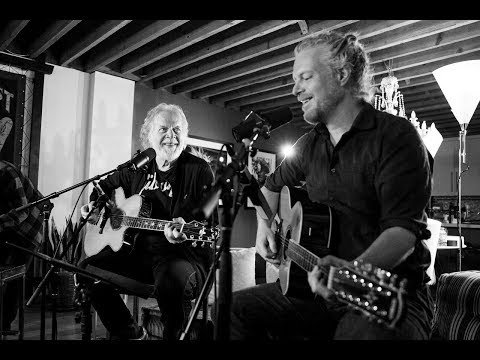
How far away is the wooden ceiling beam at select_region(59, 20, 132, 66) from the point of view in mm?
4484

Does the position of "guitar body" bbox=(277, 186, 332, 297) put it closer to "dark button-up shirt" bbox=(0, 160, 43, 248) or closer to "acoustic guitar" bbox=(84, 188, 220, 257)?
"acoustic guitar" bbox=(84, 188, 220, 257)

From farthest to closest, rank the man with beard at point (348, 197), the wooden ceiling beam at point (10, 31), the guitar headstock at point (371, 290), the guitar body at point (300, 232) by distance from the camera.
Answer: the wooden ceiling beam at point (10, 31), the guitar body at point (300, 232), the man with beard at point (348, 197), the guitar headstock at point (371, 290)

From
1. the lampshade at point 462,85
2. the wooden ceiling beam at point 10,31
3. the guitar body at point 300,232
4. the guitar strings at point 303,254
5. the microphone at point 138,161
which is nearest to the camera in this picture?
the guitar strings at point 303,254

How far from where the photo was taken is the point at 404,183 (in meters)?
1.57

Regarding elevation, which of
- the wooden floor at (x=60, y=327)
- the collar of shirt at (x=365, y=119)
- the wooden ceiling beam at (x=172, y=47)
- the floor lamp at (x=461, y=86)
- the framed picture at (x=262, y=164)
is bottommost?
the wooden floor at (x=60, y=327)

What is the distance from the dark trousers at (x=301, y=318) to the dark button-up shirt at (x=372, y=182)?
0.17 m

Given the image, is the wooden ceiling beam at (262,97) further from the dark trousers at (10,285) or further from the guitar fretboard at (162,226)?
the dark trousers at (10,285)

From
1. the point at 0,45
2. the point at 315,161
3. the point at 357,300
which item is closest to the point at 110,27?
the point at 0,45

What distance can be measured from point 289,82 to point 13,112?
11.9 ft

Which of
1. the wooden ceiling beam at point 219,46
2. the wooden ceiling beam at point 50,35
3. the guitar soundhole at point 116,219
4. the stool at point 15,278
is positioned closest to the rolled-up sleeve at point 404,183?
the guitar soundhole at point 116,219

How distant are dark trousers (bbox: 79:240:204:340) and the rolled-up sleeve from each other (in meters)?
1.43

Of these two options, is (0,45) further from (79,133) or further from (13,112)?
(79,133)

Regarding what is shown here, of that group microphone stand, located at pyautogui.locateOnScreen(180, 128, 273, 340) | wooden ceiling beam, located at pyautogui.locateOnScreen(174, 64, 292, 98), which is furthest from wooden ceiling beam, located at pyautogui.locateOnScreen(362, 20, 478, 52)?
microphone stand, located at pyautogui.locateOnScreen(180, 128, 273, 340)

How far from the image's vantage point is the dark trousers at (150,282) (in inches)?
103
